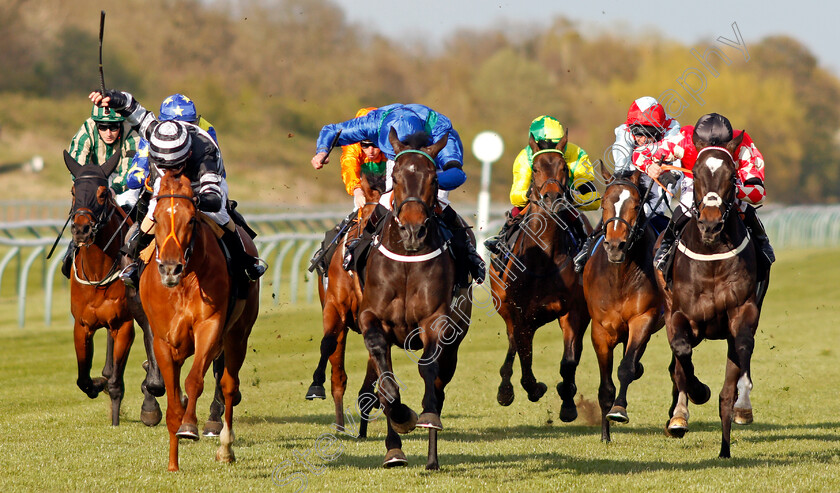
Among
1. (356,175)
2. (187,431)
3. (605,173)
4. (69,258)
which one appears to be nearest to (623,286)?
(605,173)

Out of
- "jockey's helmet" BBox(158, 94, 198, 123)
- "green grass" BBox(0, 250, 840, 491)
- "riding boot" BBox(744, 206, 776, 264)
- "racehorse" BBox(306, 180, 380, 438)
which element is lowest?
"green grass" BBox(0, 250, 840, 491)

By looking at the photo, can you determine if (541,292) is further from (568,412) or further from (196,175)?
(196,175)

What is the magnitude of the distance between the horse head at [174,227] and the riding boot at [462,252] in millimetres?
1640

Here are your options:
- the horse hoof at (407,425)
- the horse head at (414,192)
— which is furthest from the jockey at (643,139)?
the horse hoof at (407,425)

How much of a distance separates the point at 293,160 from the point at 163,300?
27.1 metres

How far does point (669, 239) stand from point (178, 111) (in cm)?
344

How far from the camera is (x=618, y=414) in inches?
291

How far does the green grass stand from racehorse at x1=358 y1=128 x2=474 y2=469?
1.19 feet

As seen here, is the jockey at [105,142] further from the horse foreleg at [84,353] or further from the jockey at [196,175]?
the jockey at [196,175]

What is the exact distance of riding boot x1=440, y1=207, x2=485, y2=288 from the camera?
725cm

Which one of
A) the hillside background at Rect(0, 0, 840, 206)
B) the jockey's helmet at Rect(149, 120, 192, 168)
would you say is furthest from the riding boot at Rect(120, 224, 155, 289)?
the hillside background at Rect(0, 0, 840, 206)

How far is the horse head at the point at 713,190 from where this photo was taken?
22.4ft

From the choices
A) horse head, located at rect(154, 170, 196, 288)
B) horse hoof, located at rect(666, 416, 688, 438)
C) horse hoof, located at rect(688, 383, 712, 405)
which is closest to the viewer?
horse head, located at rect(154, 170, 196, 288)

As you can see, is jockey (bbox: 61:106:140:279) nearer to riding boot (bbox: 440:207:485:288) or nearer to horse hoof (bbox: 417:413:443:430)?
riding boot (bbox: 440:207:485:288)
